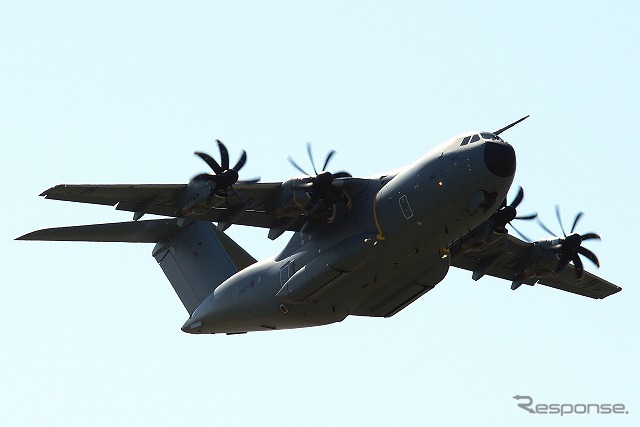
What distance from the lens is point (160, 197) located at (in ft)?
83.3

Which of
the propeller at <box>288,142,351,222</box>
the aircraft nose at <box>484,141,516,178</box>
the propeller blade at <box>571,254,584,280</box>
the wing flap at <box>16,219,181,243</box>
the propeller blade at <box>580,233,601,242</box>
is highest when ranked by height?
the wing flap at <box>16,219,181,243</box>

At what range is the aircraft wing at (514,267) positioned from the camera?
2969 cm

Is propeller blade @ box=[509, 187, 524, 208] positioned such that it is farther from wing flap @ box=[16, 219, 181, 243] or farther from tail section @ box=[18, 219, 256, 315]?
wing flap @ box=[16, 219, 181, 243]

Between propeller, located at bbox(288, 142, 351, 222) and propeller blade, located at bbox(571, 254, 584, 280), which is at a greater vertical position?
propeller, located at bbox(288, 142, 351, 222)

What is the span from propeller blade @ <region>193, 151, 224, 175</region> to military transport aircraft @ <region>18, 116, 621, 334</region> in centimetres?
2

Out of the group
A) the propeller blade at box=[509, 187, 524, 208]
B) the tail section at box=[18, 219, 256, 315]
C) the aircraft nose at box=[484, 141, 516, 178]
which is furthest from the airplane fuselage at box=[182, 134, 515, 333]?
the propeller blade at box=[509, 187, 524, 208]

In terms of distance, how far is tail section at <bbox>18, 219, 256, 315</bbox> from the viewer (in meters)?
29.2

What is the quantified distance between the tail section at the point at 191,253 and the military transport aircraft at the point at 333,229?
0.04 meters

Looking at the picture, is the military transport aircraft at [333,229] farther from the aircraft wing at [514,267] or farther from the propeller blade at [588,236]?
the aircraft wing at [514,267]

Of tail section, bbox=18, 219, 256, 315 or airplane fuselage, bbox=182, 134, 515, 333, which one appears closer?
airplane fuselage, bbox=182, 134, 515, 333

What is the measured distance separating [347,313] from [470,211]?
4457mm

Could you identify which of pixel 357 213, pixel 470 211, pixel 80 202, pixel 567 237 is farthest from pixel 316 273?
pixel 567 237

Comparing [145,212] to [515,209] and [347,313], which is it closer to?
[347,313]

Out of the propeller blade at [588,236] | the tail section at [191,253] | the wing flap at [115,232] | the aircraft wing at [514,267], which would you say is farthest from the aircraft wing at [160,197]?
the propeller blade at [588,236]
